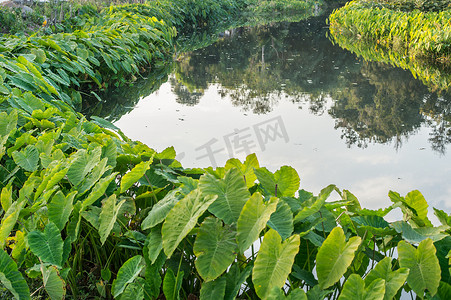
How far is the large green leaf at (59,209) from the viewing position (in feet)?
5.40

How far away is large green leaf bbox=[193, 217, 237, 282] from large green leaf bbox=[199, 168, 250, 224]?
0.12ft

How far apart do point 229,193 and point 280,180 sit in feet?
0.97

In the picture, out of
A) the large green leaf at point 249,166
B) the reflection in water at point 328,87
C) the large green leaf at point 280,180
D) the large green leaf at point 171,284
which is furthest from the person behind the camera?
the reflection in water at point 328,87

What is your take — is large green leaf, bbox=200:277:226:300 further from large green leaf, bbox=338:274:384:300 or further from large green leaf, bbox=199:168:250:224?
large green leaf, bbox=338:274:384:300

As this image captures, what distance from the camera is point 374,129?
4660 millimetres

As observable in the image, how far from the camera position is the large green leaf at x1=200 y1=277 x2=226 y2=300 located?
4.54 ft

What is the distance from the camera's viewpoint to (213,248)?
140 centimetres

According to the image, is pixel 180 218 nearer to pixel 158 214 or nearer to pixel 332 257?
pixel 158 214

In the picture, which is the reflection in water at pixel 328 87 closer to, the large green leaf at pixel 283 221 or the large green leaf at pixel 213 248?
the large green leaf at pixel 283 221

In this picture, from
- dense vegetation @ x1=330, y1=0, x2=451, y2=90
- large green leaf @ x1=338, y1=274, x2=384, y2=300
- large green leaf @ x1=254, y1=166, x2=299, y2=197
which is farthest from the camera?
dense vegetation @ x1=330, y1=0, x2=451, y2=90

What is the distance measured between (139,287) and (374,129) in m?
3.70

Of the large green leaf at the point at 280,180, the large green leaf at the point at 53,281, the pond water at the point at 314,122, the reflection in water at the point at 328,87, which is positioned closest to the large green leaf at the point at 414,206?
the large green leaf at the point at 280,180

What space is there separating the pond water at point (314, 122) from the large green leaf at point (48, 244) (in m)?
2.24

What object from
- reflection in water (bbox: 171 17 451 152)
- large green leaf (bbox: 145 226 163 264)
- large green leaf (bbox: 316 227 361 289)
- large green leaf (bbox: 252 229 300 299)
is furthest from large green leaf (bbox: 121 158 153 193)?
reflection in water (bbox: 171 17 451 152)
